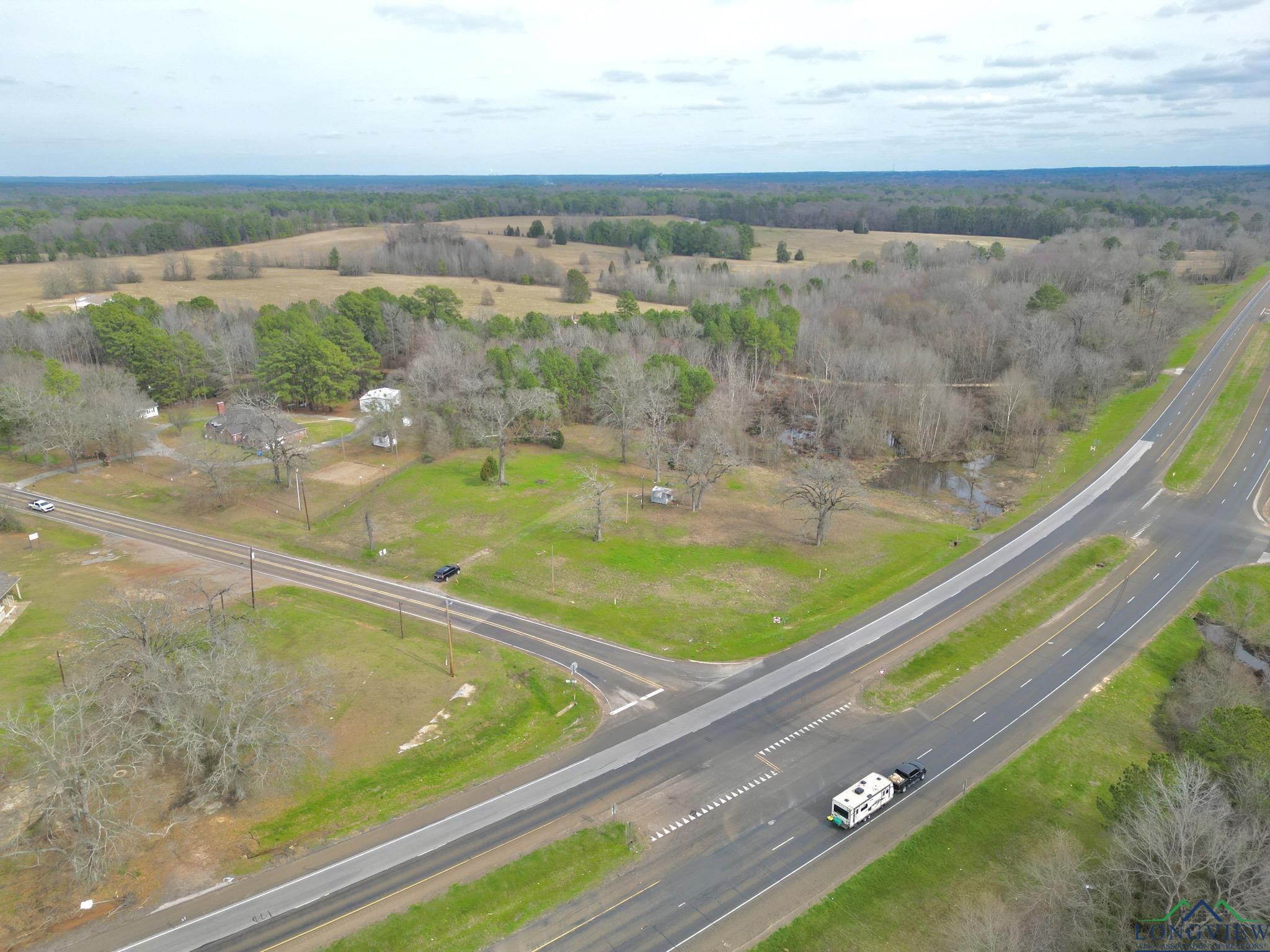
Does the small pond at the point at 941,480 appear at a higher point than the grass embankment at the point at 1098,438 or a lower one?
lower

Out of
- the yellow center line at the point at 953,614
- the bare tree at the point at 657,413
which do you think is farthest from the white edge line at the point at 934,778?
the bare tree at the point at 657,413

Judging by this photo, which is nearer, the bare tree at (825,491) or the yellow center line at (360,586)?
the yellow center line at (360,586)

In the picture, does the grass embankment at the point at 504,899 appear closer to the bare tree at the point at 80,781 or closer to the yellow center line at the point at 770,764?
the yellow center line at the point at 770,764

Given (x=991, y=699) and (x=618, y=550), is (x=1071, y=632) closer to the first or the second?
(x=991, y=699)

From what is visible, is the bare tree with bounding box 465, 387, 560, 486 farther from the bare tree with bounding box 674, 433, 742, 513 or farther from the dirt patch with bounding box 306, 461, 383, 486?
the bare tree with bounding box 674, 433, 742, 513

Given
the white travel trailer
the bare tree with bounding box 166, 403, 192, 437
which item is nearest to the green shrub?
the bare tree with bounding box 166, 403, 192, 437

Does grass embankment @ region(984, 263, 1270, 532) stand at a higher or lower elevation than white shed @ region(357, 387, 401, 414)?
lower

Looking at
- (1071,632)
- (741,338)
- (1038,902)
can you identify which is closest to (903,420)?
(741,338)
